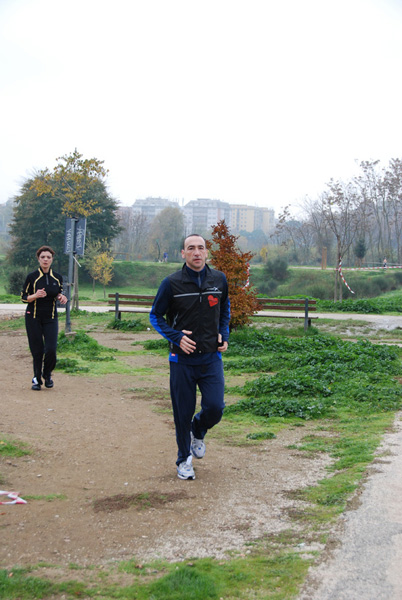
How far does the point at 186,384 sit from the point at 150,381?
5.19 m

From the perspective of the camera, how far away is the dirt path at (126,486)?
380 cm

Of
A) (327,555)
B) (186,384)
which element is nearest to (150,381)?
(186,384)

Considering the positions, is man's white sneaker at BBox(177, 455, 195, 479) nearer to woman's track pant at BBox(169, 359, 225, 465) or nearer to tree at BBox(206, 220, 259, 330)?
woman's track pant at BBox(169, 359, 225, 465)

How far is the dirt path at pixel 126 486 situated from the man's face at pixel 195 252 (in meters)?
1.85

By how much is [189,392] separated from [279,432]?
237cm

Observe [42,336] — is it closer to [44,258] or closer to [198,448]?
[44,258]

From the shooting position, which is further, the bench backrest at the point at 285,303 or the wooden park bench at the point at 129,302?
the wooden park bench at the point at 129,302

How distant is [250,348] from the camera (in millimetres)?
13453

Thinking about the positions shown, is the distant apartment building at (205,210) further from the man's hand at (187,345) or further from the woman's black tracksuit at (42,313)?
the man's hand at (187,345)

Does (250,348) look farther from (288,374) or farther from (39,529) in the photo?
(39,529)

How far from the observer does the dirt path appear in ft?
12.5

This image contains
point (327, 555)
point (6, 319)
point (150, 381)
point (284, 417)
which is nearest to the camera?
point (327, 555)

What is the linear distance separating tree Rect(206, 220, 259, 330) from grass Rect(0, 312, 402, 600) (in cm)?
53

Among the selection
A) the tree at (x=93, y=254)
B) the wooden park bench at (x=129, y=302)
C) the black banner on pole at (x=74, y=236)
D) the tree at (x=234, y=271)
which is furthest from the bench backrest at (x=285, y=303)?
the tree at (x=93, y=254)
